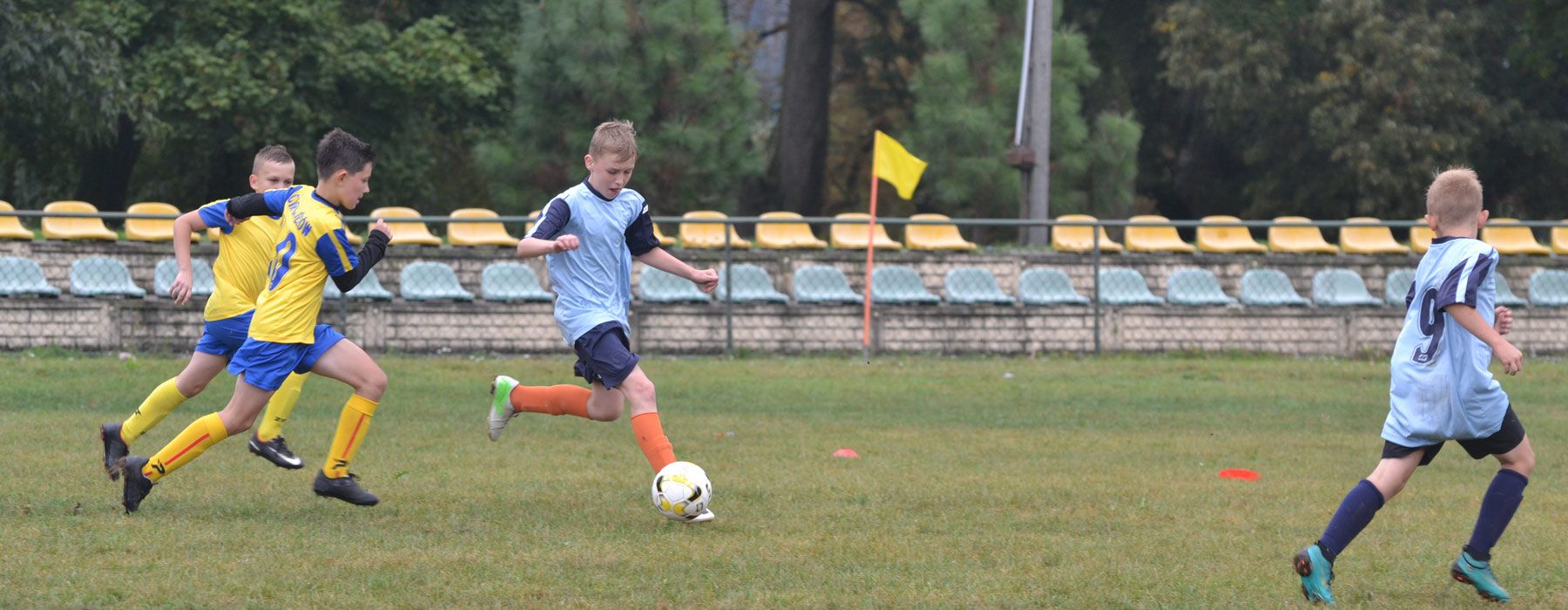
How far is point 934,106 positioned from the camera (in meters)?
30.1

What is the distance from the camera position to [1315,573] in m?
5.25

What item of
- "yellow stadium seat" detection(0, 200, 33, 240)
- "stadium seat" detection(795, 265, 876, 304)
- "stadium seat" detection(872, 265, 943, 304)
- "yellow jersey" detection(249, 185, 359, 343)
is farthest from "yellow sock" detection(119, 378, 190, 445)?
"yellow stadium seat" detection(0, 200, 33, 240)

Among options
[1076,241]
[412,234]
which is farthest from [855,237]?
[412,234]

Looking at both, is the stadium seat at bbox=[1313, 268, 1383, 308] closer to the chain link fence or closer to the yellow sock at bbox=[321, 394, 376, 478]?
the chain link fence

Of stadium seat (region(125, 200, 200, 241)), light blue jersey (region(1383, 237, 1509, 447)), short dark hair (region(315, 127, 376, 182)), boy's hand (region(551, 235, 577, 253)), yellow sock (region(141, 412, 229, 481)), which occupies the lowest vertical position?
yellow sock (region(141, 412, 229, 481))

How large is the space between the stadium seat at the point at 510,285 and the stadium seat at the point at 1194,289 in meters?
6.90

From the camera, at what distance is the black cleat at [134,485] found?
22.0ft

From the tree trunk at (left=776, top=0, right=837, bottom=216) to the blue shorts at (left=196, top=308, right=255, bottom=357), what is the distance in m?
24.6

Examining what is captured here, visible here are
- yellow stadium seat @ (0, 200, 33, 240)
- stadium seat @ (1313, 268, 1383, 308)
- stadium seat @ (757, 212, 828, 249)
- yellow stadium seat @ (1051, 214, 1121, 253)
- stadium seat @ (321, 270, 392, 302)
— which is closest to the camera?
stadium seat @ (321, 270, 392, 302)

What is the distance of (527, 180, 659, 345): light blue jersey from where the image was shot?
22.4 feet

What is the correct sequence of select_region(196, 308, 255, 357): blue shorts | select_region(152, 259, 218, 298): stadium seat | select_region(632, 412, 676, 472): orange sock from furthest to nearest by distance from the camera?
select_region(152, 259, 218, 298): stadium seat < select_region(196, 308, 255, 357): blue shorts < select_region(632, 412, 676, 472): orange sock

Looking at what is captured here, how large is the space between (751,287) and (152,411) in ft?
37.7

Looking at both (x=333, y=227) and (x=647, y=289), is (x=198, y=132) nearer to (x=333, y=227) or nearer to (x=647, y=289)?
(x=647, y=289)

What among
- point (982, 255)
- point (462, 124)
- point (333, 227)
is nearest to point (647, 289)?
point (982, 255)
